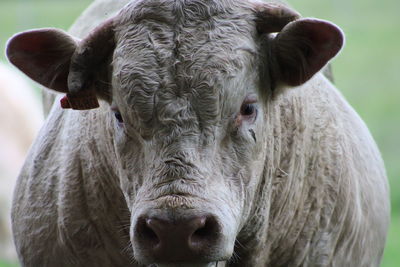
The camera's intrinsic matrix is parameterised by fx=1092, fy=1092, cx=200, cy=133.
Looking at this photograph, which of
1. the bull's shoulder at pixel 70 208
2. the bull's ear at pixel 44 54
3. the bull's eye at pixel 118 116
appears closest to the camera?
the bull's eye at pixel 118 116

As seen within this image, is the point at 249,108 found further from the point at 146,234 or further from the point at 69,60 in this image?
the point at 69,60

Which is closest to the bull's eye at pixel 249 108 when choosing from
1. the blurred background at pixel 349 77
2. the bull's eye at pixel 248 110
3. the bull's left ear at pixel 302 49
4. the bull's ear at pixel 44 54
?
the bull's eye at pixel 248 110

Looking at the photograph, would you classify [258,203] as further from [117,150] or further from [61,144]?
[61,144]

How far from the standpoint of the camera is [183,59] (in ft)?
15.3

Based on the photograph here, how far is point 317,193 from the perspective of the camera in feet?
18.3

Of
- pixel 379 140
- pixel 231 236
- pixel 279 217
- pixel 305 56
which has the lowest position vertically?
pixel 379 140

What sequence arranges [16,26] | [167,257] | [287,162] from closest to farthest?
[167,257]
[287,162]
[16,26]

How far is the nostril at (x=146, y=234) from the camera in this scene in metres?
4.46

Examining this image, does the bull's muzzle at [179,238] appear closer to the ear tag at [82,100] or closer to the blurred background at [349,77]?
the ear tag at [82,100]

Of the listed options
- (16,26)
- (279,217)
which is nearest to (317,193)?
(279,217)

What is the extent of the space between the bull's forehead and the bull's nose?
444 mm

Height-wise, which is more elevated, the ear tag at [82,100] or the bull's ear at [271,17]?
the bull's ear at [271,17]

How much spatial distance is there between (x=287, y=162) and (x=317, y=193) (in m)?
0.28

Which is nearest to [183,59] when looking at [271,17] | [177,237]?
[271,17]
